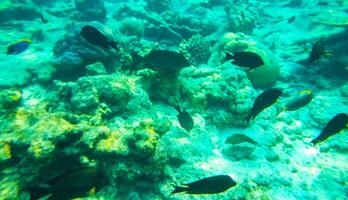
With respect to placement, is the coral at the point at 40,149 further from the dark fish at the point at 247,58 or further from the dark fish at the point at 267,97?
the dark fish at the point at 267,97

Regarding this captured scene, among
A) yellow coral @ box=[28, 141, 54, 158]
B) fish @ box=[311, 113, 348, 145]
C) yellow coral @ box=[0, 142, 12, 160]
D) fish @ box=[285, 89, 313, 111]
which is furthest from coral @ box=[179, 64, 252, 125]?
yellow coral @ box=[0, 142, 12, 160]

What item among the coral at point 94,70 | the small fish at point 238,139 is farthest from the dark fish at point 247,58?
the coral at point 94,70

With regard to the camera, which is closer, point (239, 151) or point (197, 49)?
point (239, 151)

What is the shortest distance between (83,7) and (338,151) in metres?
13.4

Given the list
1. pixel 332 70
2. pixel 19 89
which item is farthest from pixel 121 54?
pixel 332 70

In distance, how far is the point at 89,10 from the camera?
1466 cm

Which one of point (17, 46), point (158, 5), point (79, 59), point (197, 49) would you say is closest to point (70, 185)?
point (79, 59)

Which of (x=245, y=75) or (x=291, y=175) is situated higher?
(x=245, y=75)

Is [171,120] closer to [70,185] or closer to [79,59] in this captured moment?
[79,59]

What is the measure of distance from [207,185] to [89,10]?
43.9ft

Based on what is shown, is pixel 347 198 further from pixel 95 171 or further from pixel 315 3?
pixel 315 3

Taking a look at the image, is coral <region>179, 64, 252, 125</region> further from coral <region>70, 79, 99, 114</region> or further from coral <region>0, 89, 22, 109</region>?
coral <region>0, 89, 22, 109</region>

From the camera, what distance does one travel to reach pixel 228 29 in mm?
13180

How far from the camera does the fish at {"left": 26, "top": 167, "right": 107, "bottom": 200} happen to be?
2682mm
